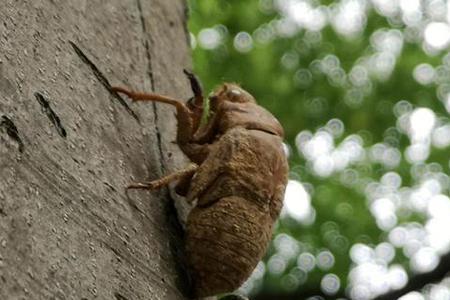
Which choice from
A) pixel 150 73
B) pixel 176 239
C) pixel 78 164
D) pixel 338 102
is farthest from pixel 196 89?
pixel 338 102

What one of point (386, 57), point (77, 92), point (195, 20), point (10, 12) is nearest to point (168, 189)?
point (77, 92)

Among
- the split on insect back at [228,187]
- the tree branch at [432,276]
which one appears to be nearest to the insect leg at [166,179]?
the split on insect back at [228,187]

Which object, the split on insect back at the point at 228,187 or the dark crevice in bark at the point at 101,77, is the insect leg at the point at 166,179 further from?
the dark crevice in bark at the point at 101,77

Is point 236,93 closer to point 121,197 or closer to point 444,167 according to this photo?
point 121,197

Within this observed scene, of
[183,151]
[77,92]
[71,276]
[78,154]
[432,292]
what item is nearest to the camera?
[71,276]

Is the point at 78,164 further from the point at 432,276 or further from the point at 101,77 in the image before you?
the point at 432,276

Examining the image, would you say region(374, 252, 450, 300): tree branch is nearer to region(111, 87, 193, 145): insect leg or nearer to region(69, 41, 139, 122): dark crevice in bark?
region(111, 87, 193, 145): insect leg
